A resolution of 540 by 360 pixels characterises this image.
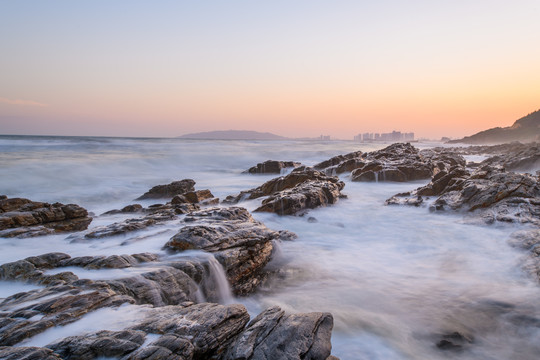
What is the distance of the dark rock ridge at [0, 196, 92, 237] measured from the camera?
7063 mm

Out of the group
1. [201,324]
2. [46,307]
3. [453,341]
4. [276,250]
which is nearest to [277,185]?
[276,250]

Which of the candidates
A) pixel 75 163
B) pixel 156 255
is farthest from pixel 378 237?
pixel 75 163

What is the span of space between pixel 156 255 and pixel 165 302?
3.98ft

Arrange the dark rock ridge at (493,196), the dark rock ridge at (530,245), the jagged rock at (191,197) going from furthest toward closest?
the jagged rock at (191,197), the dark rock ridge at (493,196), the dark rock ridge at (530,245)

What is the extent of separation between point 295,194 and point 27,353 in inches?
340

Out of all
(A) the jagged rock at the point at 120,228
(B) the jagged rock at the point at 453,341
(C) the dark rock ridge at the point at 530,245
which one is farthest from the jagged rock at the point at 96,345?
(C) the dark rock ridge at the point at 530,245

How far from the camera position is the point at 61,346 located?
2629mm

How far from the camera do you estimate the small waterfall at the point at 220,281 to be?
514 centimetres

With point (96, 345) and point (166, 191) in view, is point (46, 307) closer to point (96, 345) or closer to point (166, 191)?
point (96, 345)

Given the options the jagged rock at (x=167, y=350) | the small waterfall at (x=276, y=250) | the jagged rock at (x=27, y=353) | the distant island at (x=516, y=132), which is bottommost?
the small waterfall at (x=276, y=250)

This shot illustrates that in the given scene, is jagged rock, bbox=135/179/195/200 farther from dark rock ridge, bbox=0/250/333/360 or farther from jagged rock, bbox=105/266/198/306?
dark rock ridge, bbox=0/250/333/360

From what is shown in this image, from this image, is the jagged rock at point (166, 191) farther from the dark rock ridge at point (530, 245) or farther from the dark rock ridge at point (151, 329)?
the dark rock ridge at point (530, 245)

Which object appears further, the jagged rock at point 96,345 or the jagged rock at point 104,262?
the jagged rock at point 104,262

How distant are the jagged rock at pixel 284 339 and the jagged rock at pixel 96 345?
2.89 ft
